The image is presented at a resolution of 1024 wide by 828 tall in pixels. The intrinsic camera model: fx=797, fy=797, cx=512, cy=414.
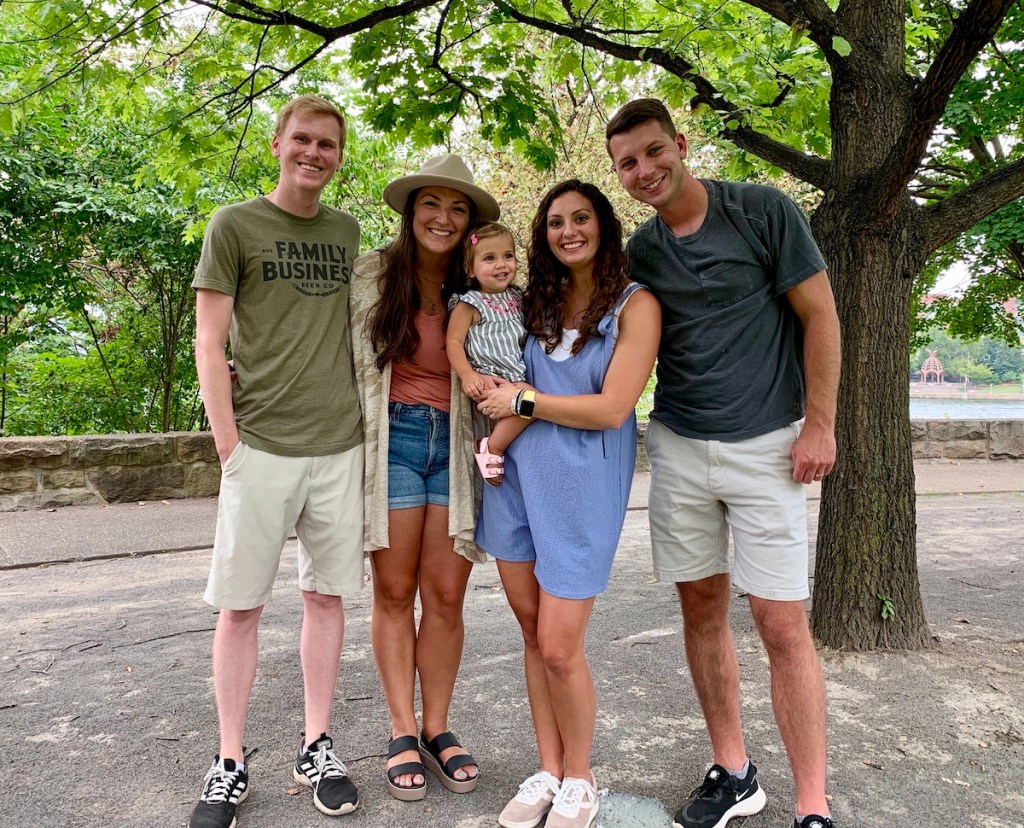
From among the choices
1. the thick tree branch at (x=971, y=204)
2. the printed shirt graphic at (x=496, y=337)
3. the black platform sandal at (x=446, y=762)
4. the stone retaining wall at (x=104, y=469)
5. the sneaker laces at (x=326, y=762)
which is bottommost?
the black platform sandal at (x=446, y=762)

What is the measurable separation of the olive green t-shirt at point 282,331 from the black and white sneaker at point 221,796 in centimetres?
106

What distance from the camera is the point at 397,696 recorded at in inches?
111

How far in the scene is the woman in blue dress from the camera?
7.98 ft

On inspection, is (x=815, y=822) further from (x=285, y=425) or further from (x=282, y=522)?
(x=285, y=425)

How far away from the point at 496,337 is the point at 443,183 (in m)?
0.59

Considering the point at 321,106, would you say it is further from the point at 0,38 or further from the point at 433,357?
the point at 0,38

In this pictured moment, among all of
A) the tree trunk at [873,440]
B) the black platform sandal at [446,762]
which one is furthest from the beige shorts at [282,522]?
the tree trunk at [873,440]

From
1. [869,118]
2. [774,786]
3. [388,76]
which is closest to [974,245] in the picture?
[869,118]

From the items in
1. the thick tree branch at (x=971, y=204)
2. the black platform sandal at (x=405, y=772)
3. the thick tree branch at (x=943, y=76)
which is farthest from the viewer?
the thick tree branch at (x=971, y=204)

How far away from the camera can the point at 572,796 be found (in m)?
2.46

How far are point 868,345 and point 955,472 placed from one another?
315 inches

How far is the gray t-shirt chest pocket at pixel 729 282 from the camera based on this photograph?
250 cm

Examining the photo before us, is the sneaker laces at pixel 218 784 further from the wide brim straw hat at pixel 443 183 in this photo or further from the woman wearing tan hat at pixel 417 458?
the wide brim straw hat at pixel 443 183

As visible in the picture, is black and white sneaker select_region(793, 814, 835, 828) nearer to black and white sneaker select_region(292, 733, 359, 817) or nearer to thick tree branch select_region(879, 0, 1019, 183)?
black and white sneaker select_region(292, 733, 359, 817)
